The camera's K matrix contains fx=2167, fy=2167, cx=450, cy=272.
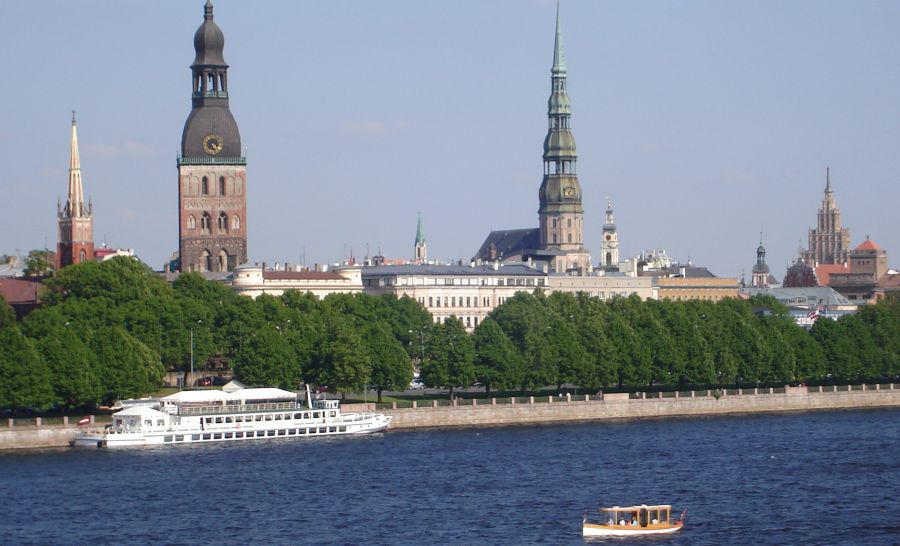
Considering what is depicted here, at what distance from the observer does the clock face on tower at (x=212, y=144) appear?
188625mm

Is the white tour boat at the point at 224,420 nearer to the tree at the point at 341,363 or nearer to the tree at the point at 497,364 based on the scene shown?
the tree at the point at 341,363

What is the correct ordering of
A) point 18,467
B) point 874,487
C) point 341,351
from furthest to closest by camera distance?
point 341,351, point 18,467, point 874,487

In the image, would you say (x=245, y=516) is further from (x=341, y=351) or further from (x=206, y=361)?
(x=206, y=361)

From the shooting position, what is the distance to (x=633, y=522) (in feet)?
278

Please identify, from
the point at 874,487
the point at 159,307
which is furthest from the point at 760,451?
the point at 159,307

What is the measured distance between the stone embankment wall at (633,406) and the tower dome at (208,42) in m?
61.8

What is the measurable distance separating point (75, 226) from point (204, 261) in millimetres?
20612

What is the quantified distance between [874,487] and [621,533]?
18.9 metres

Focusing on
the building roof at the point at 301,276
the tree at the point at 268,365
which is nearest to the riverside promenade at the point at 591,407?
the tree at the point at 268,365

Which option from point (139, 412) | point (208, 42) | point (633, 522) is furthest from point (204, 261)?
point (633, 522)

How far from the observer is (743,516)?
87812 mm

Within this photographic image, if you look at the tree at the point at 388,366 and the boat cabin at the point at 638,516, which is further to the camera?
the tree at the point at 388,366

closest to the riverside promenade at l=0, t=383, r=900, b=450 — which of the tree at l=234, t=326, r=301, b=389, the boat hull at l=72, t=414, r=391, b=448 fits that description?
the boat hull at l=72, t=414, r=391, b=448

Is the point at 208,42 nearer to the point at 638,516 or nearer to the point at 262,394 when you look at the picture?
the point at 262,394
